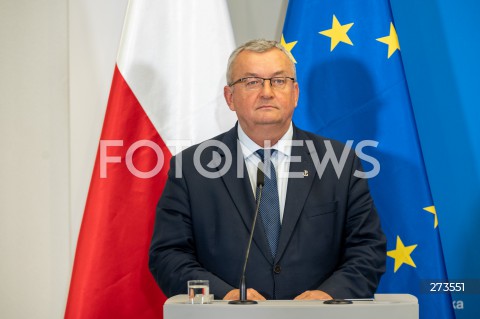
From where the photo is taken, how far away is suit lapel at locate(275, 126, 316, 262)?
2.75 metres

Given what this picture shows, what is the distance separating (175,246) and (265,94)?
2.33ft

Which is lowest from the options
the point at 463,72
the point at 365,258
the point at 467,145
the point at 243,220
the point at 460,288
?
the point at 460,288

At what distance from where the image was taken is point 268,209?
281 centimetres

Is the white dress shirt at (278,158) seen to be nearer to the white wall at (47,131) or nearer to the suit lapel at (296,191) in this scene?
the suit lapel at (296,191)

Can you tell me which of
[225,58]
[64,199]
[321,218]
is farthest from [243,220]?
[64,199]

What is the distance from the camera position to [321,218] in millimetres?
2818

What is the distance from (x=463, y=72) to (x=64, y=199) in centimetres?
230

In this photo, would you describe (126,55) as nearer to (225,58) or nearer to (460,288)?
(225,58)

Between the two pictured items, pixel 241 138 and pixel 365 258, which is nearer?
pixel 365 258

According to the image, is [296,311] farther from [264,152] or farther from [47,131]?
[47,131]

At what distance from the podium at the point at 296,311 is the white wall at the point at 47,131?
2142mm

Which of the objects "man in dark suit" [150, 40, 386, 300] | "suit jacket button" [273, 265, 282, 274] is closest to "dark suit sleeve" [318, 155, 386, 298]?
"man in dark suit" [150, 40, 386, 300]

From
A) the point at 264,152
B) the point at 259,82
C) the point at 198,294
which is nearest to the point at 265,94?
the point at 259,82

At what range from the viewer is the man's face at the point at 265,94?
2.90m
